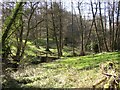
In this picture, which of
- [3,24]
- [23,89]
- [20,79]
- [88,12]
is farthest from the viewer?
[88,12]

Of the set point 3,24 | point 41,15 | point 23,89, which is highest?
point 41,15

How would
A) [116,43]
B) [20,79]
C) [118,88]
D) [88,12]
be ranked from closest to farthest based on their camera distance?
[118,88], [20,79], [116,43], [88,12]

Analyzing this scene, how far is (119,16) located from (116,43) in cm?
220

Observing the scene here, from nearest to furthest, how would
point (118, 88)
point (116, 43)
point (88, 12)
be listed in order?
point (118, 88)
point (116, 43)
point (88, 12)

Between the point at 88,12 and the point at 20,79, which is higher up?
the point at 88,12

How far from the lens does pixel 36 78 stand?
263 inches

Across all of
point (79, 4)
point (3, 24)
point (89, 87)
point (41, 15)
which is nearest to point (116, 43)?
point (79, 4)

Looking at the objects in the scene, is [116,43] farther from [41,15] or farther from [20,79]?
[20,79]

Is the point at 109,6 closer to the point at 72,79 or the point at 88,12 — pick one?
the point at 88,12

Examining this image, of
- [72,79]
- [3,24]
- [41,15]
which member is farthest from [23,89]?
[41,15]

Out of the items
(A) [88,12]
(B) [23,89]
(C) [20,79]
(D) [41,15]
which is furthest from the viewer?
(A) [88,12]

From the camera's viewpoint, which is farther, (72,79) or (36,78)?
(36,78)

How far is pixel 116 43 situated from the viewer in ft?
67.6

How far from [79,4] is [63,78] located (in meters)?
16.0
